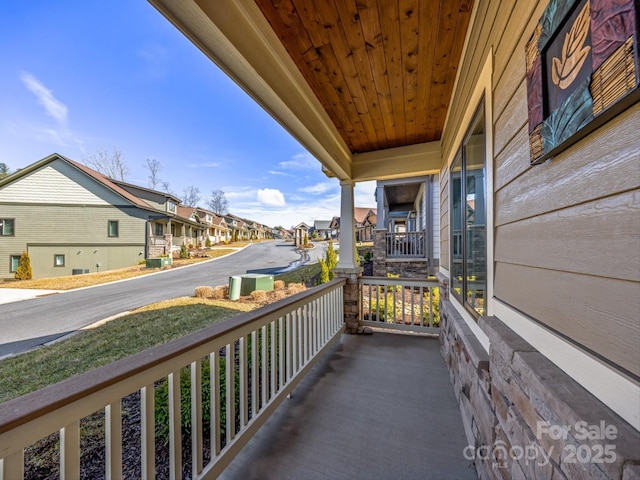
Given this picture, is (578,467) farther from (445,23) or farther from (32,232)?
(32,232)

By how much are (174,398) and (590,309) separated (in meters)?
1.66

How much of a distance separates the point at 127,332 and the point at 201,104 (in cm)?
352

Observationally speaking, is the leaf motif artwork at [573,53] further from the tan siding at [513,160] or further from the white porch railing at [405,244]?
the white porch railing at [405,244]

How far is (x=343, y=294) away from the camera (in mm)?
3949

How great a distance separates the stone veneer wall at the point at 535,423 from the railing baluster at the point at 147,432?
1466mm

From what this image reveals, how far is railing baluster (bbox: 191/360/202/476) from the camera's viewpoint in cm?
134

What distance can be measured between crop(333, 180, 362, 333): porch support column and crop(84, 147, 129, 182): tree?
3.12 m

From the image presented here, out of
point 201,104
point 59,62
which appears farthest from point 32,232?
point 201,104

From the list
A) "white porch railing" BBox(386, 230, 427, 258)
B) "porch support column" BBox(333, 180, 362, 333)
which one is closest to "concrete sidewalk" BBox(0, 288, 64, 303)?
"porch support column" BBox(333, 180, 362, 333)

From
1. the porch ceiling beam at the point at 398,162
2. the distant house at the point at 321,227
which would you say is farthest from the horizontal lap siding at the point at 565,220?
the distant house at the point at 321,227

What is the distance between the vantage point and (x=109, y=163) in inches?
131

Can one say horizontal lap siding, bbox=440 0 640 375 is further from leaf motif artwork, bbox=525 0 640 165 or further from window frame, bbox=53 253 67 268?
window frame, bbox=53 253 67 268

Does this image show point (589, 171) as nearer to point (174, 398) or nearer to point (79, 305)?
point (174, 398)

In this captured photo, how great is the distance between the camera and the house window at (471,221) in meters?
1.64
